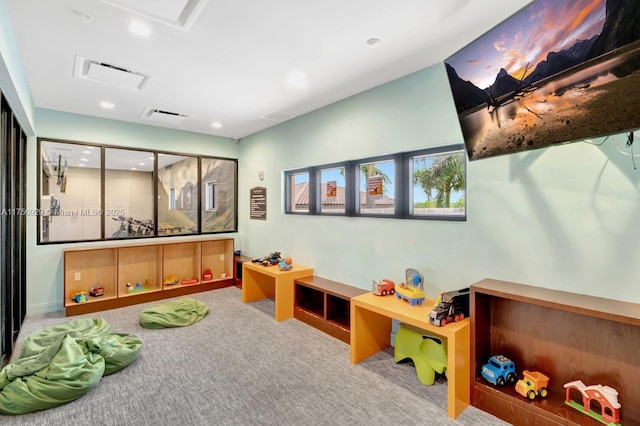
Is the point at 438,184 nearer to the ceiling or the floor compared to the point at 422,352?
nearer to the ceiling

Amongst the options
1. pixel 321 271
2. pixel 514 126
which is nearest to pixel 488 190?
pixel 514 126

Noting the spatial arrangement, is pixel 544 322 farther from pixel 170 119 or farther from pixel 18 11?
pixel 170 119

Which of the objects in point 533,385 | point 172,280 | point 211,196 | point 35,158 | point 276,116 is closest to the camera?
point 533,385

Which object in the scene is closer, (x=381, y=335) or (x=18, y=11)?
A: (x=18, y=11)

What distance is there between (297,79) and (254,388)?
2942 mm

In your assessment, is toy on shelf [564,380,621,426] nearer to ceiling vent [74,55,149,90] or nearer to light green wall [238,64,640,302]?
light green wall [238,64,640,302]

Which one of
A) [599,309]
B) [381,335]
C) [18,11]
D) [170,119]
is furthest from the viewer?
[170,119]

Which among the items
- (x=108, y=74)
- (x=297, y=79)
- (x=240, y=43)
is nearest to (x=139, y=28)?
(x=240, y=43)

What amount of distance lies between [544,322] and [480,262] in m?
0.58

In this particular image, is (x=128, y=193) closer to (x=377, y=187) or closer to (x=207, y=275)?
(x=207, y=275)

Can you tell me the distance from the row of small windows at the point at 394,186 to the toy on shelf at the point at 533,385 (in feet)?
4.04

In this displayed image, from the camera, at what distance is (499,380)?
6.97 ft

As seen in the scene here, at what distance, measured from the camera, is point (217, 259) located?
5523 mm

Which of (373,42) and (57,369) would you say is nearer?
(57,369)
